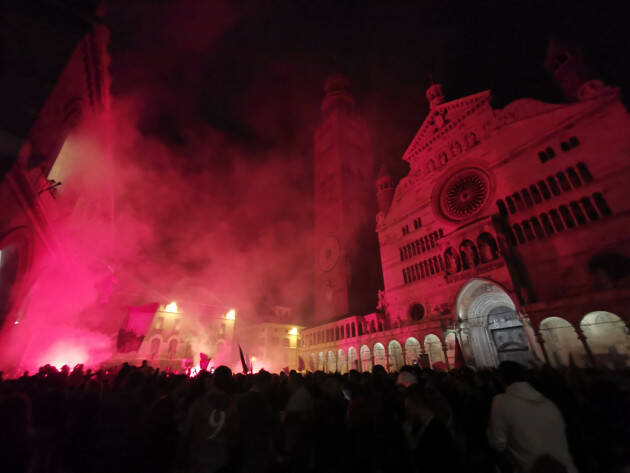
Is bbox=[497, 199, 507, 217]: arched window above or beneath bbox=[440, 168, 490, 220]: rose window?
beneath

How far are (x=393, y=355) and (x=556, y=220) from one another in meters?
16.5

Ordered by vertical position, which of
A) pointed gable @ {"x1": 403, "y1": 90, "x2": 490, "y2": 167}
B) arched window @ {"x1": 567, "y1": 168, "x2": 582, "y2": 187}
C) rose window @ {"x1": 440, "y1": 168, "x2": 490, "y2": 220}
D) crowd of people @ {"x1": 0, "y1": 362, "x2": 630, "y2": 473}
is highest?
pointed gable @ {"x1": 403, "y1": 90, "x2": 490, "y2": 167}

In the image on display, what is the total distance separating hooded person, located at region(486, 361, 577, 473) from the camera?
2547 mm

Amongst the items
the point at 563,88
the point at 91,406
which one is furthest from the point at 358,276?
the point at 91,406

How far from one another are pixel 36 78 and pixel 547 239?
24518 mm

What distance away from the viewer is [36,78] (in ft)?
21.1

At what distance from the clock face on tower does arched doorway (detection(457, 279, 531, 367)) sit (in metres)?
19.7

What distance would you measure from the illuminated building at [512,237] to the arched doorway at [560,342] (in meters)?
0.06

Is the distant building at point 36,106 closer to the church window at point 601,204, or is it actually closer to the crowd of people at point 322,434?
the crowd of people at point 322,434

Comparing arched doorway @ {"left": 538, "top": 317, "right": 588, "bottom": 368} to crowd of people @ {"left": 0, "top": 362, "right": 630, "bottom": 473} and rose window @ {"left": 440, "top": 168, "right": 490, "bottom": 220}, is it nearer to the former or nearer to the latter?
rose window @ {"left": 440, "top": 168, "right": 490, "bottom": 220}

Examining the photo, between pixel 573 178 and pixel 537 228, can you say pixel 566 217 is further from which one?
pixel 573 178

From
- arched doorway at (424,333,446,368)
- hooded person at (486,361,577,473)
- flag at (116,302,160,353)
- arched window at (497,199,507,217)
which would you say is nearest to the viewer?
hooded person at (486,361,577,473)

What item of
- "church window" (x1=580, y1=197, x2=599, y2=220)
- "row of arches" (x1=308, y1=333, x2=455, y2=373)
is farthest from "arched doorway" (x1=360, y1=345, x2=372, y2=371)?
"church window" (x1=580, y1=197, x2=599, y2=220)

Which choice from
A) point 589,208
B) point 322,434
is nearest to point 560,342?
point 589,208
